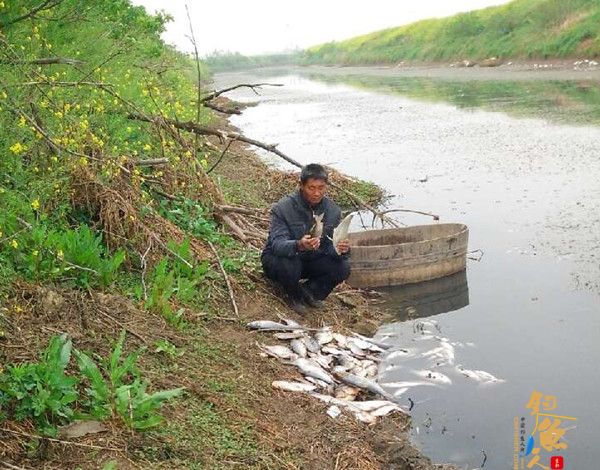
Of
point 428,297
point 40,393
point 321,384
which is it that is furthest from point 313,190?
point 40,393

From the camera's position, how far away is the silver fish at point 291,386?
17.8 feet

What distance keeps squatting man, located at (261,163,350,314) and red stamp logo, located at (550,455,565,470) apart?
8.35 ft

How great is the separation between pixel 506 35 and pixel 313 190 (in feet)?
174

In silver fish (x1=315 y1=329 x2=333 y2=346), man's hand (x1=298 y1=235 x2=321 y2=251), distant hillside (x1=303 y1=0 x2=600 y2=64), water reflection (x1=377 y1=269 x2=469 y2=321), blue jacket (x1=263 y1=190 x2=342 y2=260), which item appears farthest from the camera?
distant hillside (x1=303 y1=0 x2=600 y2=64)

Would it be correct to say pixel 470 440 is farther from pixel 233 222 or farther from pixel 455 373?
pixel 233 222

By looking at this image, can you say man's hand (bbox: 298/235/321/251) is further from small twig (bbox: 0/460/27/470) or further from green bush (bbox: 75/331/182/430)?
small twig (bbox: 0/460/27/470)

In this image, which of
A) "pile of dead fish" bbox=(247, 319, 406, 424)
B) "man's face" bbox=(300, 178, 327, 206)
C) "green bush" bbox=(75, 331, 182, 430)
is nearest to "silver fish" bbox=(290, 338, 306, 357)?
"pile of dead fish" bbox=(247, 319, 406, 424)

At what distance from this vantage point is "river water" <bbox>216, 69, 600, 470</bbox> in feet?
17.4

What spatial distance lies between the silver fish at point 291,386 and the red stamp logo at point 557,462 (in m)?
1.79

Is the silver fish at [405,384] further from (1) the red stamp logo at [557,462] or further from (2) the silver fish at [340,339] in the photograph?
(1) the red stamp logo at [557,462]

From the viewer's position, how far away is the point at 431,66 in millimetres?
63531

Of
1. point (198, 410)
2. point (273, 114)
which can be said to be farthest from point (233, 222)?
point (273, 114)

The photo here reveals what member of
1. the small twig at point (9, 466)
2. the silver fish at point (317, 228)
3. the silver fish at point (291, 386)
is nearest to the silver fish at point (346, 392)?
the silver fish at point (291, 386)

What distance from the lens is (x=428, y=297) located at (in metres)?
8.31
